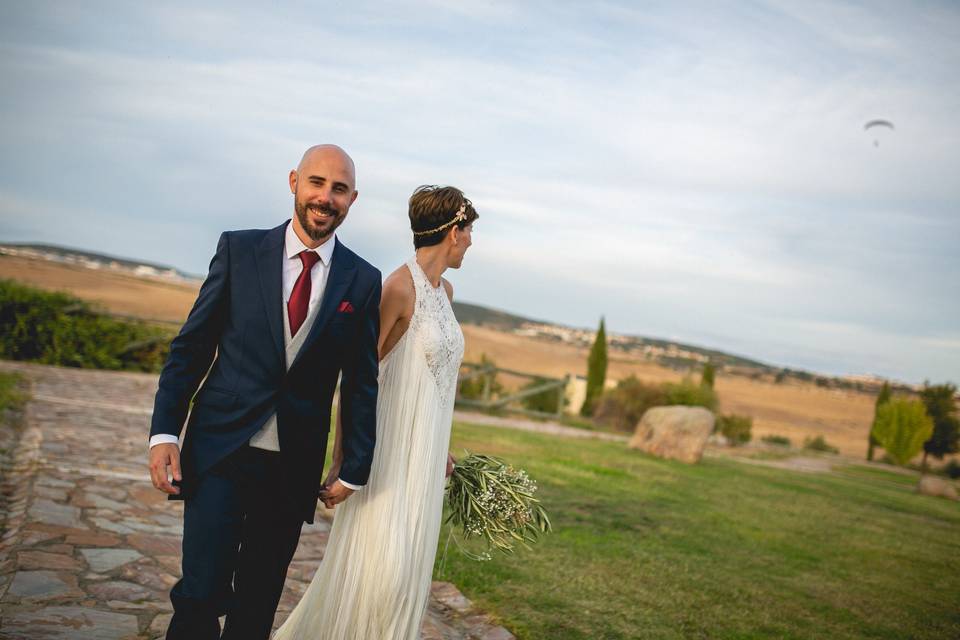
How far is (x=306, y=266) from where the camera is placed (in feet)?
9.11

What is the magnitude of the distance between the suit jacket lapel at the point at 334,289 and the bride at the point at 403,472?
0.31 m

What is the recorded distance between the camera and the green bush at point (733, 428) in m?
24.5

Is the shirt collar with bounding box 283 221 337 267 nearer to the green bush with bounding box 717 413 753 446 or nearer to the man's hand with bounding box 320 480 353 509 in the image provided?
the man's hand with bounding box 320 480 353 509

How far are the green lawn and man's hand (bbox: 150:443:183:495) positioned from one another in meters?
2.56

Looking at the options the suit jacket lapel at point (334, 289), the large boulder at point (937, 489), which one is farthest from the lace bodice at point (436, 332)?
the large boulder at point (937, 489)

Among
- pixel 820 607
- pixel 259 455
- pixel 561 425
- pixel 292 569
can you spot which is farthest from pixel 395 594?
pixel 561 425

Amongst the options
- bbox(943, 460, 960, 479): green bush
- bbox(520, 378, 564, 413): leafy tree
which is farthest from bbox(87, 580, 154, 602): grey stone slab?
bbox(943, 460, 960, 479): green bush

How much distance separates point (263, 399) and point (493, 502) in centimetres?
134

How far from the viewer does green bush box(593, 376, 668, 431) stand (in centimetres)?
2161

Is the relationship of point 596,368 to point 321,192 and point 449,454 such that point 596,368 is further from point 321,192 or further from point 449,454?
point 321,192

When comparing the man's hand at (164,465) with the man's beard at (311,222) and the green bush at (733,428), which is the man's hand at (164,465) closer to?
the man's beard at (311,222)

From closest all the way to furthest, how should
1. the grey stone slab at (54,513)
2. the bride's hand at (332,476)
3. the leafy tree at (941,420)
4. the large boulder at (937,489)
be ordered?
the bride's hand at (332,476)
the grey stone slab at (54,513)
the large boulder at (937,489)
the leafy tree at (941,420)

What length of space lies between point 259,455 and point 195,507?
0.92 ft

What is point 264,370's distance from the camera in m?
2.66
